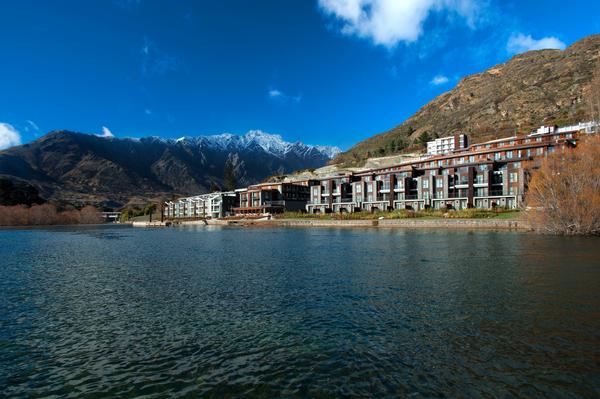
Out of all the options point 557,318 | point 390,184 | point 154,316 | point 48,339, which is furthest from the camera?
point 390,184

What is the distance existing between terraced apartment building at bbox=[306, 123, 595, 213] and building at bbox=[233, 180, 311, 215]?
27460 millimetres

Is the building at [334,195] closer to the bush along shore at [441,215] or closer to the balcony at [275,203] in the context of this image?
the bush along shore at [441,215]

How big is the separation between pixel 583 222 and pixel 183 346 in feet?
199

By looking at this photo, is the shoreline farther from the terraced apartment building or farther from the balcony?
the balcony

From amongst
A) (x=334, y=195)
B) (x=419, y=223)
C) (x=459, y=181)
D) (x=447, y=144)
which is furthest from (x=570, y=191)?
(x=447, y=144)

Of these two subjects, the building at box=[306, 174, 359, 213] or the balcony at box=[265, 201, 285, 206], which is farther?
the balcony at box=[265, 201, 285, 206]

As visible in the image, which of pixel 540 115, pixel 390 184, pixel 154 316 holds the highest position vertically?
pixel 540 115

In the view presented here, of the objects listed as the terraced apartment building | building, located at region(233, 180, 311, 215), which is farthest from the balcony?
the terraced apartment building

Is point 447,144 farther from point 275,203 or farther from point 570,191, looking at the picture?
point 570,191

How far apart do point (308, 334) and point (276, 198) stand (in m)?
150

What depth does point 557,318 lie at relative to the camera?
14914 mm

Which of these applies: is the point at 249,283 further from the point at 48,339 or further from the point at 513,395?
the point at 513,395

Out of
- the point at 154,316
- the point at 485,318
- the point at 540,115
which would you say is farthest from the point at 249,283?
the point at 540,115

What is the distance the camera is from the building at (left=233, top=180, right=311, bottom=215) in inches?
6211
